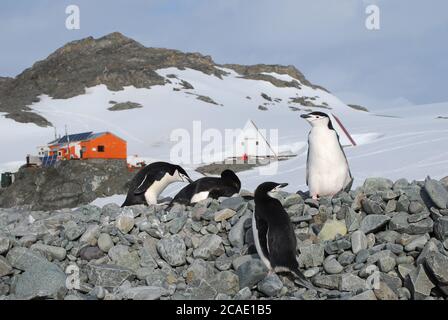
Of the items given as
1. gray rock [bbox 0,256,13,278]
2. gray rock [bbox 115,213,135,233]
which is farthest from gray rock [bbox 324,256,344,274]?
gray rock [bbox 0,256,13,278]

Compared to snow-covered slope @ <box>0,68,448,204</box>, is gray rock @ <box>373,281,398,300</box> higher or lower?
lower

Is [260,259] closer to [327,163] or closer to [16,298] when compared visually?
[327,163]

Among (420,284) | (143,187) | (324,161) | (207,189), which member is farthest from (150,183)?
(420,284)

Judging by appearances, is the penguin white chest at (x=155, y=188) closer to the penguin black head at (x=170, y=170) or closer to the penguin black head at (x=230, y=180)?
the penguin black head at (x=170, y=170)

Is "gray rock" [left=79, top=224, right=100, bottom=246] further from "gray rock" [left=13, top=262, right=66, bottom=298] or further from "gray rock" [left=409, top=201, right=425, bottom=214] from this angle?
"gray rock" [left=409, top=201, right=425, bottom=214]

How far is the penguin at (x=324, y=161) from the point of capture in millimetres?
7527

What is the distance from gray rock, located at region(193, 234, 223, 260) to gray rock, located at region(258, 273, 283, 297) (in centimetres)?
119

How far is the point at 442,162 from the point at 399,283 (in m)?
11.2

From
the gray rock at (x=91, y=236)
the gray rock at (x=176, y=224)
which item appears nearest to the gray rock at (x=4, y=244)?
the gray rock at (x=91, y=236)

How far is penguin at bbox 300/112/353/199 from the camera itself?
7527 millimetres

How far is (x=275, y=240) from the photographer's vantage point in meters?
5.68

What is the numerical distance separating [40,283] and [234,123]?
50.5 meters

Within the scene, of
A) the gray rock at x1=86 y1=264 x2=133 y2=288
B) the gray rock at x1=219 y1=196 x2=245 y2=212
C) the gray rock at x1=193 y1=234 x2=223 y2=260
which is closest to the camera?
the gray rock at x1=86 y1=264 x2=133 y2=288

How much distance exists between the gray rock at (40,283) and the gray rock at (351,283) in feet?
10.8
